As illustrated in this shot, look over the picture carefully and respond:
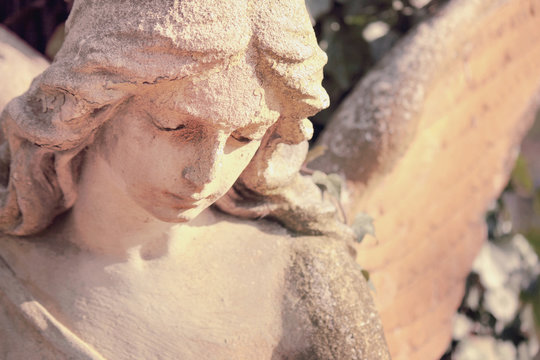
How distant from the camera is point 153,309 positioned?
3.78 feet

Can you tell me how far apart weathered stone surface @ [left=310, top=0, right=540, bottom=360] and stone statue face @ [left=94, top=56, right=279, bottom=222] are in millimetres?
873

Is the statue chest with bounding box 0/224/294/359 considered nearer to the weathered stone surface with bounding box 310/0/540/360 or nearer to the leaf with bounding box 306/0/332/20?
the weathered stone surface with bounding box 310/0/540/360

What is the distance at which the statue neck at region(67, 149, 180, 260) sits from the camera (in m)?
1.11

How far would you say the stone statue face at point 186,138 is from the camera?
0.93m

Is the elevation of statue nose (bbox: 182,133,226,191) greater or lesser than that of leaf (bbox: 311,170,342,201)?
greater

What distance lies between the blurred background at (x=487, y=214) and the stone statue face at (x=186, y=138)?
115 centimetres

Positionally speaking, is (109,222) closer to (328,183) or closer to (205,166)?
(205,166)

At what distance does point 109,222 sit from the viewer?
45.6 inches

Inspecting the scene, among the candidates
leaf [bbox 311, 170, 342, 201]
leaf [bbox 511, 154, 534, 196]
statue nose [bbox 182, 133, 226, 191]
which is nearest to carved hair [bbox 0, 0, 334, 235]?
statue nose [bbox 182, 133, 226, 191]

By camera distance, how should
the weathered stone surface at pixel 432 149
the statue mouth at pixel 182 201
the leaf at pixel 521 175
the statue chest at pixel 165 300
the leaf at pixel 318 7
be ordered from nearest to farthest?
the statue mouth at pixel 182 201
the statue chest at pixel 165 300
the weathered stone surface at pixel 432 149
the leaf at pixel 318 7
the leaf at pixel 521 175

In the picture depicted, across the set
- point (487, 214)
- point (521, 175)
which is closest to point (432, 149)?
point (487, 214)

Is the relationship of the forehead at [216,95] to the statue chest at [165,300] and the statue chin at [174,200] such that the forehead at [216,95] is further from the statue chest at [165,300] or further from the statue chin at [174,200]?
the statue chest at [165,300]

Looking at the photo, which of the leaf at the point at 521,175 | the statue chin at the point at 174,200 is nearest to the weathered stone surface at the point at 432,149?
the leaf at the point at 521,175

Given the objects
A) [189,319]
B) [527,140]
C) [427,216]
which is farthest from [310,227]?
[527,140]
